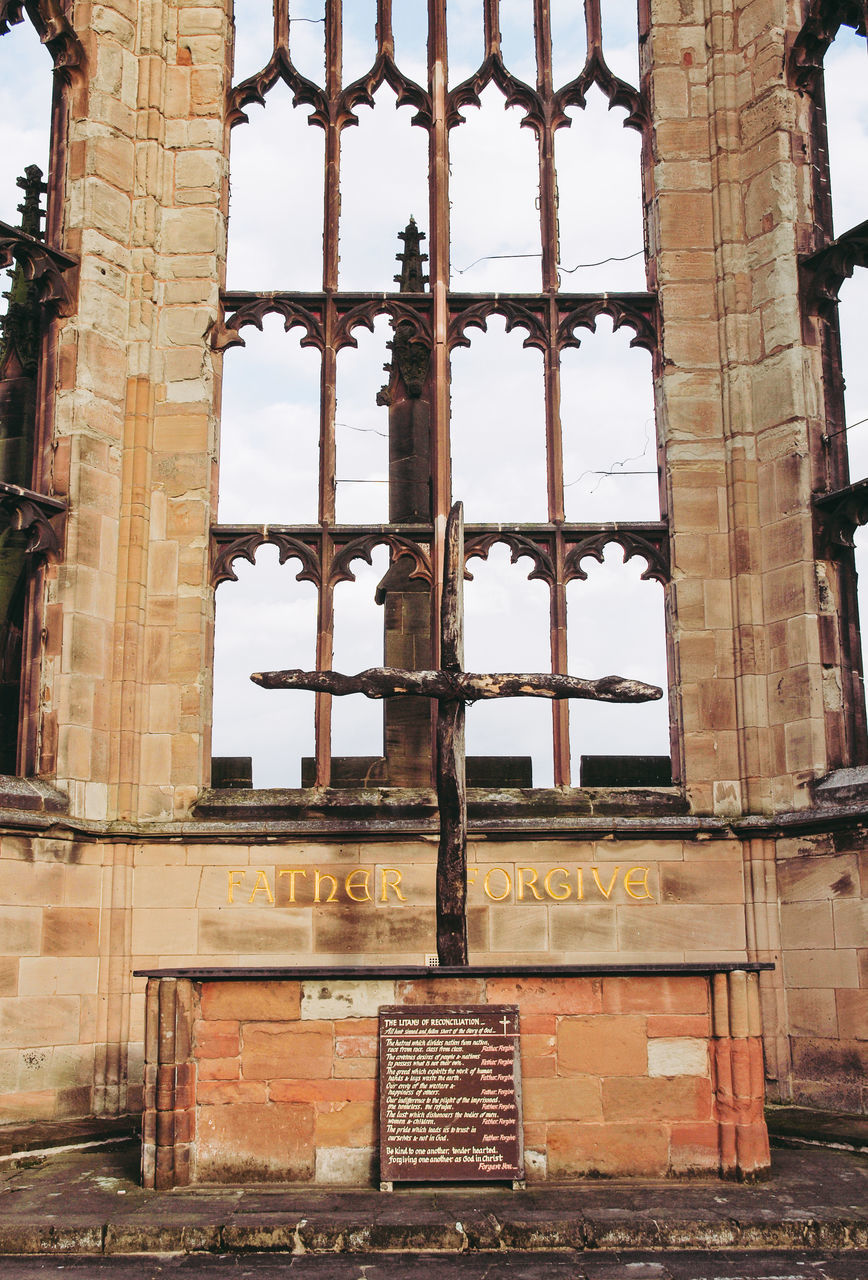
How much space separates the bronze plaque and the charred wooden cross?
72cm

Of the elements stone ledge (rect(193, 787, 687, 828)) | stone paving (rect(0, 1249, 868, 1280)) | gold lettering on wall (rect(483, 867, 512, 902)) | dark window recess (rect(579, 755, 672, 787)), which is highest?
dark window recess (rect(579, 755, 672, 787))

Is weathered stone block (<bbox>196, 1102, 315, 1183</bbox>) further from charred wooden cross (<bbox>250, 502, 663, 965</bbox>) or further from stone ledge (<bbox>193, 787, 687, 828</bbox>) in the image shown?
stone ledge (<bbox>193, 787, 687, 828</bbox>)

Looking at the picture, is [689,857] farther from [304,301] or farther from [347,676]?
[304,301]

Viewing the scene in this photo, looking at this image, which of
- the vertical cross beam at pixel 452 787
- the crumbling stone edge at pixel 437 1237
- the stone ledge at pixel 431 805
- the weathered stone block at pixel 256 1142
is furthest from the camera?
the stone ledge at pixel 431 805

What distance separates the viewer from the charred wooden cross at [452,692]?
25.0 feet

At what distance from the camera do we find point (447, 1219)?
5.92 meters

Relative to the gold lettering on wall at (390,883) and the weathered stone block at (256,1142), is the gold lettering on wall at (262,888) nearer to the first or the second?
the gold lettering on wall at (390,883)

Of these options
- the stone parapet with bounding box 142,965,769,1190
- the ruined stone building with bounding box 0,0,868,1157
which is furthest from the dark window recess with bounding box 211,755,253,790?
the stone parapet with bounding box 142,965,769,1190

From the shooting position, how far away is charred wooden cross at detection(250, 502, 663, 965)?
25.0 ft

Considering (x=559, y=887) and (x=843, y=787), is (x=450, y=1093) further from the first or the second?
(x=843, y=787)

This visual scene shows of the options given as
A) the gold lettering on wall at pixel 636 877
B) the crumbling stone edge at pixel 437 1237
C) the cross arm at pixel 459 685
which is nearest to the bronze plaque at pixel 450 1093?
the crumbling stone edge at pixel 437 1237

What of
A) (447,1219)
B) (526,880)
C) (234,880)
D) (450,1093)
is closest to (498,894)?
(526,880)

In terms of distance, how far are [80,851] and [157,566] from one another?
2.33 m

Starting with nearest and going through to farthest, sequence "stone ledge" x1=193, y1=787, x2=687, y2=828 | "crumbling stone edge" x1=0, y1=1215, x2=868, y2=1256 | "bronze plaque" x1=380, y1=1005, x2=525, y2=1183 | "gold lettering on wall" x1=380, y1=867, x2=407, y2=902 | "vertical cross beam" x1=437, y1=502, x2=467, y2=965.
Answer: "crumbling stone edge" x1=0, y1=1215, x2=868, y2=1256, "bronze plaque" x1=380, y1=1005, x2=525, y2=1183, "vertical cross beam" x1=437, y1=502, x2=467, y2=965, "gold lettering on wall" x1=380, y1=867, x2=407, y2=902, "stone ledge" x1=193, y1=787, x2=687, y2=828
